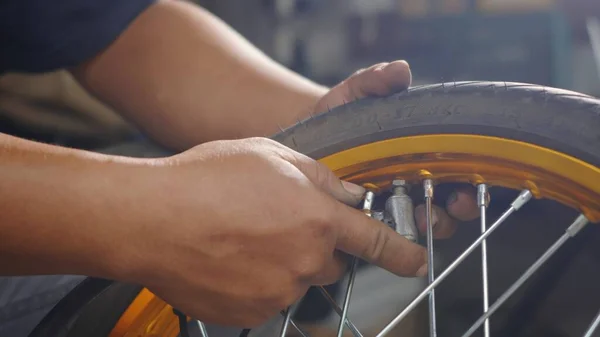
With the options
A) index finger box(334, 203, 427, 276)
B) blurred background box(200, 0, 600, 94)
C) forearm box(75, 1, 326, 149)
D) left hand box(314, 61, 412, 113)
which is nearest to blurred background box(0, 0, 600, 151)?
blurred background box(200, 0, 600, 94)

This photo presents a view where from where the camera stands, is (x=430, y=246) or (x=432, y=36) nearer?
(x=430, y=246)

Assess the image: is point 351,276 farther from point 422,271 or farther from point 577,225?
point 577,225

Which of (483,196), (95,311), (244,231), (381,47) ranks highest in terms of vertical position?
(381,47)

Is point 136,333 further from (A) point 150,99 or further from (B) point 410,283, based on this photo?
(A) point 150,99

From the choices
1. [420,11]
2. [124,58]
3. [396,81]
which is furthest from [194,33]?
[420,11]

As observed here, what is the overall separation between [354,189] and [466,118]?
9cm

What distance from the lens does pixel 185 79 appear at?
77cm

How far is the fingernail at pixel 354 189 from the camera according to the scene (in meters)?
0.43

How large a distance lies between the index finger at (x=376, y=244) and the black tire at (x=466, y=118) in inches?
2.3

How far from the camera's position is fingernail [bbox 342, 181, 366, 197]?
0.43 meters

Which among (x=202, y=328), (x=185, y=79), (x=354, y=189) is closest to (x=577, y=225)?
(x=354, y=189)

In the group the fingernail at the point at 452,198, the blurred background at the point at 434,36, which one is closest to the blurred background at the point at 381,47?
the blurred background at the point at 434,36

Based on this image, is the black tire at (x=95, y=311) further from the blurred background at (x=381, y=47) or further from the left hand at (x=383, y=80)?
the blurred background at (x=381, y=47)

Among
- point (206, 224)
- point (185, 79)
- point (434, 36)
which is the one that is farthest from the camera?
point (434, 36)
